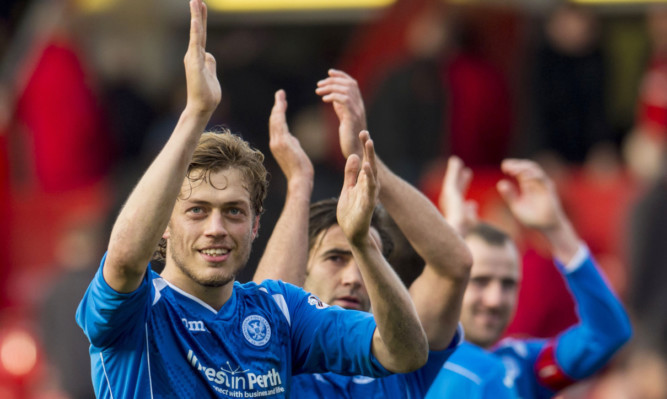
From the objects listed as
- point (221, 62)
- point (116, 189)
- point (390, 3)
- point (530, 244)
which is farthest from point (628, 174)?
point (116, 189)

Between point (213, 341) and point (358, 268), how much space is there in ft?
3.05

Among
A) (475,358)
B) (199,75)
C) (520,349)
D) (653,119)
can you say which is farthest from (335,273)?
(653,119)

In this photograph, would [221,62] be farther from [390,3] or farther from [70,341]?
[70,341]

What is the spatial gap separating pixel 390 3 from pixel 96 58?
9.39ft

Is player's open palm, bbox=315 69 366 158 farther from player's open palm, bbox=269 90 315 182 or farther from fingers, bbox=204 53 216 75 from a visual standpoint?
fingers, bbox=204 53 216 75

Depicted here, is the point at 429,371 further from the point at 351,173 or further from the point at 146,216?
the point at 146,216

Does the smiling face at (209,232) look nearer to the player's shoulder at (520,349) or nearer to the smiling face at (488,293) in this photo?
the smiling face at (488,293)

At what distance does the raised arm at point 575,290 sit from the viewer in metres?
5.77

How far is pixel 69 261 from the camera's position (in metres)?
9.68

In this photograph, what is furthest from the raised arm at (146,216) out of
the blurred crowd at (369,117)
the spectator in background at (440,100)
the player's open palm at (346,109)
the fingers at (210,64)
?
the spectator in background at (440,100)

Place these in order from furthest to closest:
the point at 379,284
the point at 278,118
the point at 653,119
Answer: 1. the point at 653,119
2. the point at 278,118
3. the point at 379,284

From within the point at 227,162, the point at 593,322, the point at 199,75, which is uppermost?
the point at 199,75

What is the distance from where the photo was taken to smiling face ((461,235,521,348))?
5.76 metres

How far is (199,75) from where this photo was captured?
138 inches
